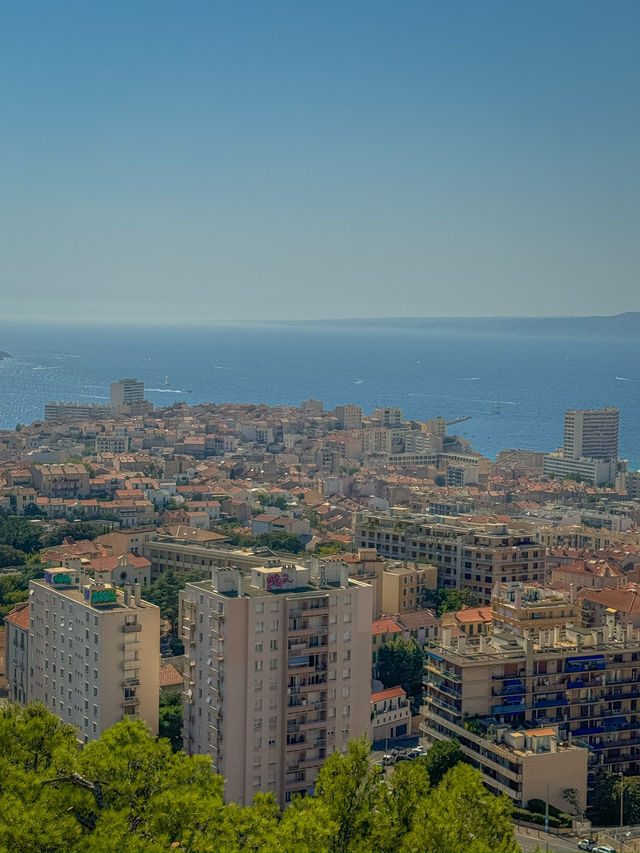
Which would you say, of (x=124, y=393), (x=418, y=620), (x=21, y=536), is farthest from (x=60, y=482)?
(x=124, y=393)

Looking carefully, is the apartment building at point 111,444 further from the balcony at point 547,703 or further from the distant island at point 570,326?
the distant island at point 570,326

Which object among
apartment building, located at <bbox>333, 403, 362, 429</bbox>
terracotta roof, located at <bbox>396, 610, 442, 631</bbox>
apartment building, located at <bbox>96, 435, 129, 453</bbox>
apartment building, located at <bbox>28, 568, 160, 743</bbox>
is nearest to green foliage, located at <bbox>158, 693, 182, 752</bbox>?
apartment building, located at <bbox>28, 568, 160, 743</bbox>

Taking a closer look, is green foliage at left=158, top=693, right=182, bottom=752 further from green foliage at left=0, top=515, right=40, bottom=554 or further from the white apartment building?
the white apartment building

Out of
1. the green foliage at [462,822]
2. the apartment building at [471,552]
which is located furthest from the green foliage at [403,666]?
the green foliage at [462,822]

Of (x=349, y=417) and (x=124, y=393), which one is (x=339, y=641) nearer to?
(x=349, y=417)

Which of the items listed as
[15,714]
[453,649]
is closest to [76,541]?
[453,649]

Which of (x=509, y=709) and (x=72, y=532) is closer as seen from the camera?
(x=509, y=709)

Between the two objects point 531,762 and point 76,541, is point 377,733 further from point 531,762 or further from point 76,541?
point 76,541
